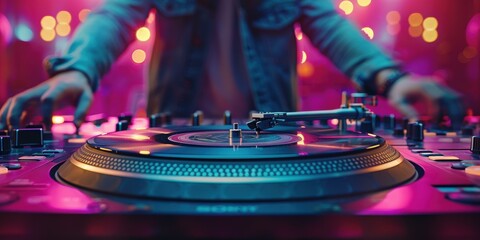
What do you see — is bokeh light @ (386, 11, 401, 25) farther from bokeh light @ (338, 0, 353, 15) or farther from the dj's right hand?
the dj's right hand

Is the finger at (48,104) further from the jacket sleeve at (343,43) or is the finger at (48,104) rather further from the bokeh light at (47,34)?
the bokeh light at (47,34)

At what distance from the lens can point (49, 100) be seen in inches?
54.7

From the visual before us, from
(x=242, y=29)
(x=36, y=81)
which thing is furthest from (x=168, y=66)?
(x=36, y=81)

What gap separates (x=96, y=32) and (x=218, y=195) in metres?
1.53

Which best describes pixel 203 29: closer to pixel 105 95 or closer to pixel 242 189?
pixel 242 189

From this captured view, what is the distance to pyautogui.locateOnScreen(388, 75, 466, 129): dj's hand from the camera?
1545 millimetres

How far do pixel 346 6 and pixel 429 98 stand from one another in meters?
2.76

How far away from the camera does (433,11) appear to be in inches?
163

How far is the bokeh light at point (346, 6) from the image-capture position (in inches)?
163

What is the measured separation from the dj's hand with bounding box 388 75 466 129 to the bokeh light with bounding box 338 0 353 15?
8.36 ft

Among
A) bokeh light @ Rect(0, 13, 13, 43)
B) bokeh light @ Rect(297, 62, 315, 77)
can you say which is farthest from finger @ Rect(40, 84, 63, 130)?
bokeh light @ Rect(0, 13, 13, 43)

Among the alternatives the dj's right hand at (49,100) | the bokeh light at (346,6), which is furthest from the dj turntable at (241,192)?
the bokeh light at (346,6)

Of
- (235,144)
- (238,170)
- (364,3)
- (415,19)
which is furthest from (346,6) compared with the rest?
(238,170)

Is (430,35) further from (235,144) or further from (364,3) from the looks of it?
(235,144)
